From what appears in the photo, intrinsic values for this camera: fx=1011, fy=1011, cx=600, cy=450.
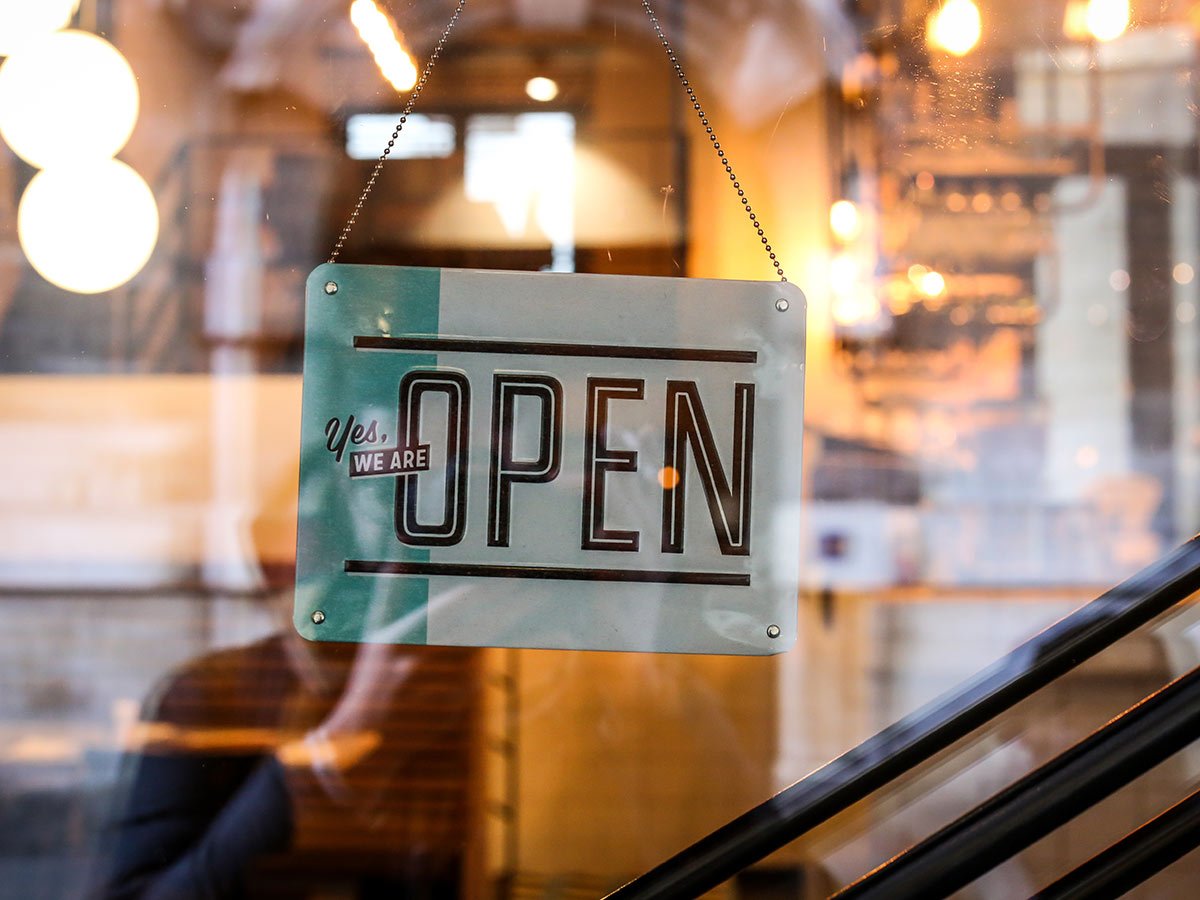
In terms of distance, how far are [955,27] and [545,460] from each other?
1106 mm

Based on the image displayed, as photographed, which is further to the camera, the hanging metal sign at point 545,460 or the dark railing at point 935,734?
the hanging metal sign at point 545,460

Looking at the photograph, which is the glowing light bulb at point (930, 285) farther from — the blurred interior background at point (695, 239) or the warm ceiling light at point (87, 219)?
the warm ceiling light at point (87, 219)

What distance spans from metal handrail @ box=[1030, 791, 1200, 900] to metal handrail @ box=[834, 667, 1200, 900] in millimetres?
70

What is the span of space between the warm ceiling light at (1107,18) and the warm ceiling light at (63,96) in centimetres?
178

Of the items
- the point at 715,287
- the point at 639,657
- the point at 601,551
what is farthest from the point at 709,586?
the point at 639,657

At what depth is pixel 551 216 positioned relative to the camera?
214 centimetres

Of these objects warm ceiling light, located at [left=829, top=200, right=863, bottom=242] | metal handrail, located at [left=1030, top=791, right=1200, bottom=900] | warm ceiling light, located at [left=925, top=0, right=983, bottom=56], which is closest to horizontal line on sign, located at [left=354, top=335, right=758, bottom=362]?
metal handrail, located at [left=1030, top=791, right=1200, bottom=900]

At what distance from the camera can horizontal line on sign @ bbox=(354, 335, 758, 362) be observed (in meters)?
1.18

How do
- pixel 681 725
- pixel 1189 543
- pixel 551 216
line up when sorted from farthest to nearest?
pixel 681 725
pixel 551 216
pixel 1189 543

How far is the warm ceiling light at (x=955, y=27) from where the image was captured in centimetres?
165

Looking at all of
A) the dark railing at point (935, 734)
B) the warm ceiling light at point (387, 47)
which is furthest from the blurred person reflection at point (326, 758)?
the warm ceiling light at point (387, 47)

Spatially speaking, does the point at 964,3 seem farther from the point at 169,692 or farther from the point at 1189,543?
the point at 169,692

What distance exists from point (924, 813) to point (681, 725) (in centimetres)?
63

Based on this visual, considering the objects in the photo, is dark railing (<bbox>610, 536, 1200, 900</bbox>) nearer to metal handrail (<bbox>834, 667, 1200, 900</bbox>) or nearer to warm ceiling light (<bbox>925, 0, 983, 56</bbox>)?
metal handrail (<bbox>834, 667, 1200, 900</bbox>)
